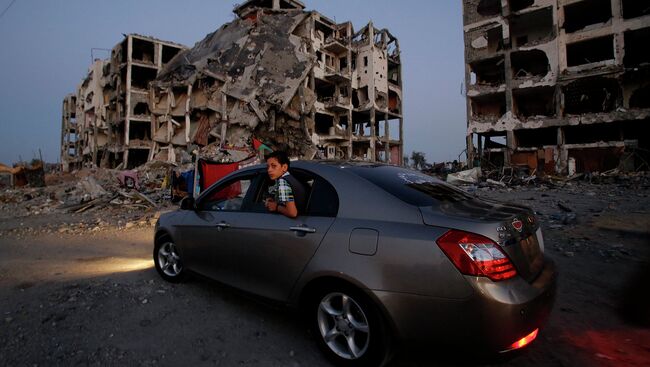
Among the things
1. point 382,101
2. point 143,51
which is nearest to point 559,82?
point 382,101

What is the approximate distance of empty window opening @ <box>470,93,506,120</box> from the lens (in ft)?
97.0

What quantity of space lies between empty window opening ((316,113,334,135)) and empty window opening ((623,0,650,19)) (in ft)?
88.9

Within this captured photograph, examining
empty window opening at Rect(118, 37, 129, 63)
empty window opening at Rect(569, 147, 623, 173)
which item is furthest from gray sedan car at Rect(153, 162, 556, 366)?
empty window opening at Rect(118, 37, 129, 63)

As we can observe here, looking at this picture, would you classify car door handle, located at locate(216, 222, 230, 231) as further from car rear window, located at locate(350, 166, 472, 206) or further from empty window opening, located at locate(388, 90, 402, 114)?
empty window opening, located at locate(388, 90, 402, 114)

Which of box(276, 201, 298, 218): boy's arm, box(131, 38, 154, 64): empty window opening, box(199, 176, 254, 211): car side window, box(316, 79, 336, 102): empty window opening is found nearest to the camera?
box(276, 201, 298, 218): boy's arm

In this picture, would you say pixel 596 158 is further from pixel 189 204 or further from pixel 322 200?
pixel 189 204

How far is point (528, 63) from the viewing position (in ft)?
96.7

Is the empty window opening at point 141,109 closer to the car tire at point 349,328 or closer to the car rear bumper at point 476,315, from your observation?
the car tire at point 349,328

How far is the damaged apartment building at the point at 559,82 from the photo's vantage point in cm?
2377

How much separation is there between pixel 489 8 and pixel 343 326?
114 feet

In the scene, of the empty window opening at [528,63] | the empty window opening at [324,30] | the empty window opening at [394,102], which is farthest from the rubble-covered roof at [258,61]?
the empty window opening at [528,63]

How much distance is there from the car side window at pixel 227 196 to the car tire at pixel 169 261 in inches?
26.5

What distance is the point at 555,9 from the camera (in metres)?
26.1

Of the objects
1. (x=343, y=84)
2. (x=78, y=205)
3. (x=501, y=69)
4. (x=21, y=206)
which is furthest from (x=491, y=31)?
(x=21, y=206)
